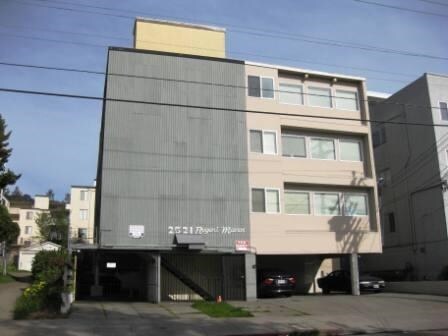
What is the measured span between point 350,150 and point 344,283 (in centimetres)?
733

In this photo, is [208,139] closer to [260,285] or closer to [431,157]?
[260,285]

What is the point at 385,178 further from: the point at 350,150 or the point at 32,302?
the point at 32,302

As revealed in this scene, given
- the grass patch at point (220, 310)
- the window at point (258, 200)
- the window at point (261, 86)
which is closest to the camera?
the grass patch at point (220, 310)

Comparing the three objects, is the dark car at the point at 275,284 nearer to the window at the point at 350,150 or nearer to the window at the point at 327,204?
the window at the point at 327,204

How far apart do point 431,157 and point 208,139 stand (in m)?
15.3

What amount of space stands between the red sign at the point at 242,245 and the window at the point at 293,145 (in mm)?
5479

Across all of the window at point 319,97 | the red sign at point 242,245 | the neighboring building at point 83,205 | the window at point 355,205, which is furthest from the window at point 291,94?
the neighboring building at point 83,205

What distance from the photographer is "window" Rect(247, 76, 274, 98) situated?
27344 millimetres

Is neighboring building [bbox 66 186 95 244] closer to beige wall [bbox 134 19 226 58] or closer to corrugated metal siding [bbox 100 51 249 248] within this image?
beige wall [bbox 134 19 226 58]

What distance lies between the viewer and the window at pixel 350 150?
2880cm

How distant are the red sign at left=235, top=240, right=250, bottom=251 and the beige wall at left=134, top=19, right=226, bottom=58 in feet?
34.0

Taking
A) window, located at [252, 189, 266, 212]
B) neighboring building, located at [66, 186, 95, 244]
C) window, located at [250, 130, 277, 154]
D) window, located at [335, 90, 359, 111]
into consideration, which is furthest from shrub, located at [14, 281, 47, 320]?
neighboring building, located at [66, 186, 95, 244]

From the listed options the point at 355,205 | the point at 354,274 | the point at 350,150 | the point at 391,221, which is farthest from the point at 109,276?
the point at 391,221

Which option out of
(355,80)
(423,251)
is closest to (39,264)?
(355,80)
